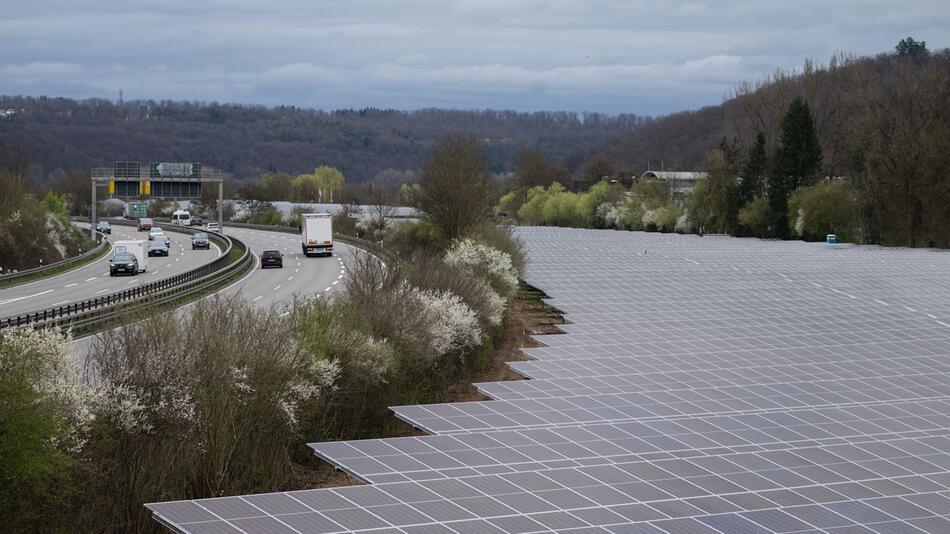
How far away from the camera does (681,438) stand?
2448cm

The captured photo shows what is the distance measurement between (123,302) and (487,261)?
1567 centimetres

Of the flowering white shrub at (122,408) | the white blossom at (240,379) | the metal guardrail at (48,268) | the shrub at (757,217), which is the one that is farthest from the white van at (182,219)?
the flowering white shrub at (122,408)

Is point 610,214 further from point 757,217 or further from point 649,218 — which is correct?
point 757,217

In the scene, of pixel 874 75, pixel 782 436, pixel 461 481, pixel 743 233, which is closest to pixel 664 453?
pixel 782 436

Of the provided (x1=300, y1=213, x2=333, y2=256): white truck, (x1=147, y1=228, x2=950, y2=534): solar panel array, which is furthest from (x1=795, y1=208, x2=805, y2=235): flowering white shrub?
(x1=147, y1=228, x2=950, y2=534): solar panel array

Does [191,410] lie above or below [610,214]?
above

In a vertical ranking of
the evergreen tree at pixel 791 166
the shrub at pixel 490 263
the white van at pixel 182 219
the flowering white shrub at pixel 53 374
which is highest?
the evergreen tree at pixel 791 166

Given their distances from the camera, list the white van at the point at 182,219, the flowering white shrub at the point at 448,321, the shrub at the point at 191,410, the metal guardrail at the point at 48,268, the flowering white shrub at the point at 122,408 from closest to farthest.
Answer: the flowering white shrub at the point at 122,408 < the shrub at the point at 191,410 < the flowering white shrub at the point at 448,321 < the metal guardrail at the point at 48,268 < the white van at the point at 182,219

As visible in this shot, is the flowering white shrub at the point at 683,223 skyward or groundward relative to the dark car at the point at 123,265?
skyward

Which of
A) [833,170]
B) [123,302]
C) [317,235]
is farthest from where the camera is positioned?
[833,170]

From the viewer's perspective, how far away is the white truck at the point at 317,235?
300 feet

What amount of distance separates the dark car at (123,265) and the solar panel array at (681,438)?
3591 cm

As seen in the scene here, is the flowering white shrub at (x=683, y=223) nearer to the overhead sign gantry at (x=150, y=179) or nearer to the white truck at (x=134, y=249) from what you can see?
the overhead sign gantry at (x=150, y=179)

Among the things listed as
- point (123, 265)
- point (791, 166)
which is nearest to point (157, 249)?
point (123, 265)
